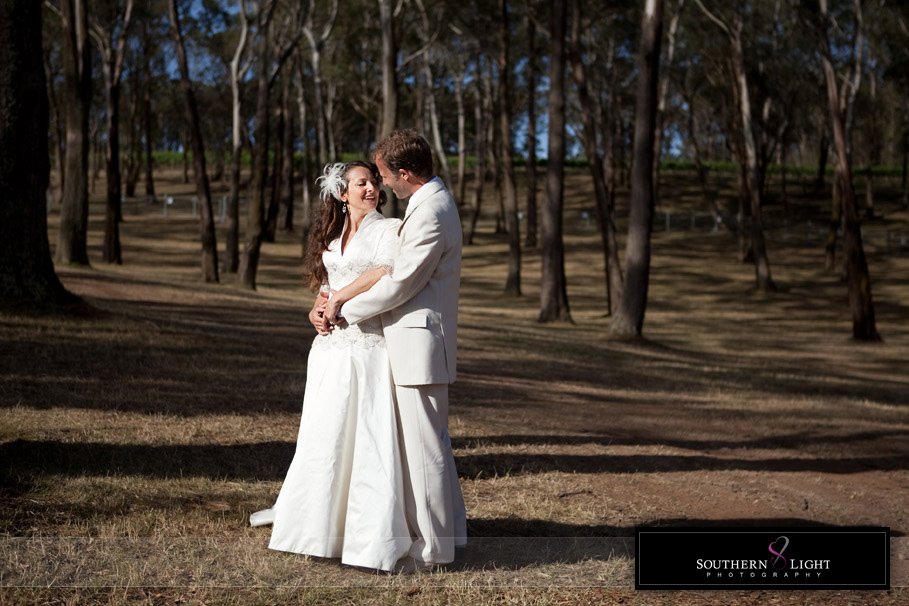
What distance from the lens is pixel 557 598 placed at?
17.0 ft

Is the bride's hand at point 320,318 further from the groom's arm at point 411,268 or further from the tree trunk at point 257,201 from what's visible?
the tree trunk at point 257,201

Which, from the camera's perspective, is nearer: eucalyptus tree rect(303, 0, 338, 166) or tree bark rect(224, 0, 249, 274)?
tree bark rect(224, 0, 249, 274)

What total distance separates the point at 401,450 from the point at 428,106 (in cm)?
4483

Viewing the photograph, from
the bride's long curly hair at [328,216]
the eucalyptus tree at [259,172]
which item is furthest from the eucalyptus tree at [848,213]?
the bride's long curly hair at [328,216]

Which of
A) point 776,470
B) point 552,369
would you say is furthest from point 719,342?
point 776,470

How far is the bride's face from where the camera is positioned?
5656 millimetres

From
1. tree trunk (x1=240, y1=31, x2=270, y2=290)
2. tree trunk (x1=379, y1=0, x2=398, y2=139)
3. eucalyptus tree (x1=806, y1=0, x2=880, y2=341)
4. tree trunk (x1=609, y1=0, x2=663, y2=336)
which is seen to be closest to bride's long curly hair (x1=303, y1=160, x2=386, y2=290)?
tree trunk (x1=609, y1=0, x2=663, y2=336)

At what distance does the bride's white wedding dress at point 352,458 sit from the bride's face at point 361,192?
162 millimetres

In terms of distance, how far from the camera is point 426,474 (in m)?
5.32

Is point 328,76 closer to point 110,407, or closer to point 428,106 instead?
point 428,106

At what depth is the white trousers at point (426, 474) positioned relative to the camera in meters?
5.31

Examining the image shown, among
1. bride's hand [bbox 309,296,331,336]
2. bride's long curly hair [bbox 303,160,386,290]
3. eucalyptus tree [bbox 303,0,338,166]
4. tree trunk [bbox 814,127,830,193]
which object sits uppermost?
eucalyptus tree [bbox 303,0,338,166]

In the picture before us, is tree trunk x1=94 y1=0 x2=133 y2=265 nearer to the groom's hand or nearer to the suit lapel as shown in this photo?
the groom's hand

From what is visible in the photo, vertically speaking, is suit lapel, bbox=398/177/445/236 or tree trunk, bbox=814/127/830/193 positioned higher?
tree trunk, bbox=814/127/830/193
